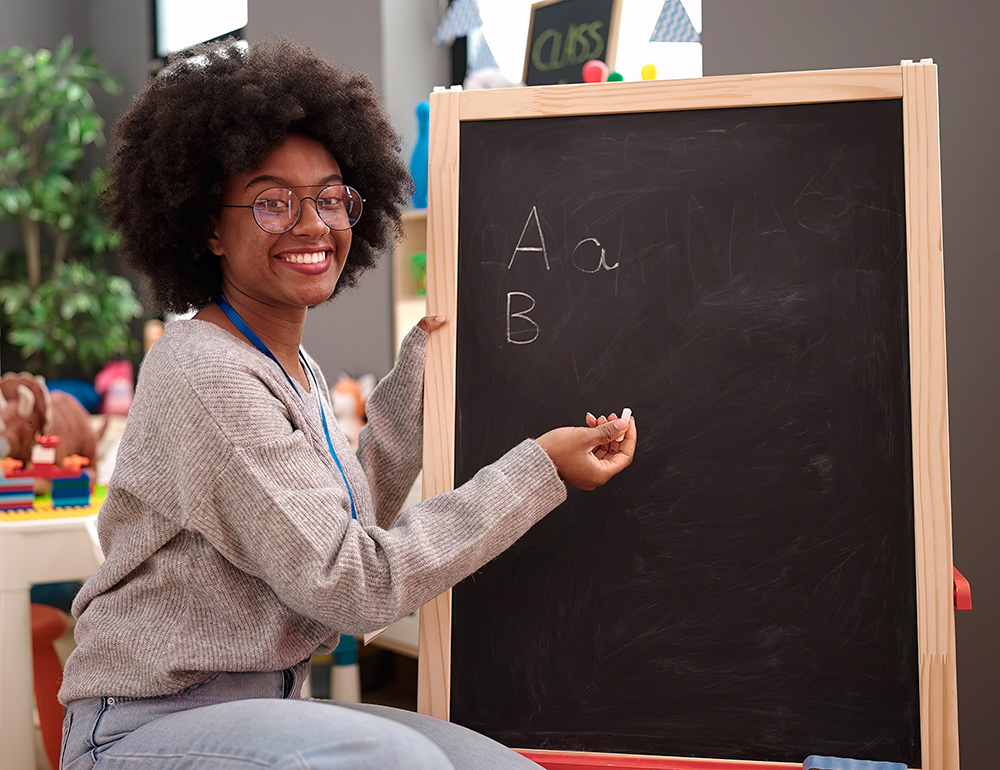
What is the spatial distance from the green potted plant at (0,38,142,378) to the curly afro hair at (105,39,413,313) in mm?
3050

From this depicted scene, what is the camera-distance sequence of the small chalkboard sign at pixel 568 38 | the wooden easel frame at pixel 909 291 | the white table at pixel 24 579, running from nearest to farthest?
1. the wooden easel frame at pixel 909 291
2. the white table at pixel 24 579
3. the small chalkboard sign at pixel 568 38

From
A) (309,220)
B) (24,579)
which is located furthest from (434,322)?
(24,579)

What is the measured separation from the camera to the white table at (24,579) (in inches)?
78.0

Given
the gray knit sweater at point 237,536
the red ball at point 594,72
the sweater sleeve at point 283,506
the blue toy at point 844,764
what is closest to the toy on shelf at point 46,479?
the gray knit sweater at point 237,536

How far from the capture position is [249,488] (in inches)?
43.5

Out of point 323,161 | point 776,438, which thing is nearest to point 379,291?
point 323,161

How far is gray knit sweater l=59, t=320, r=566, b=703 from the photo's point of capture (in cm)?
111

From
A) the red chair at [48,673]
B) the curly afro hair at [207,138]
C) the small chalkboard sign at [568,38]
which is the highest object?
the small chalkboard sign at [568,38]

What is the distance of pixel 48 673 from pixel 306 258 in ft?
5.48

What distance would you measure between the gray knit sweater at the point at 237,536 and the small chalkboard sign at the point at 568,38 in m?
1.59

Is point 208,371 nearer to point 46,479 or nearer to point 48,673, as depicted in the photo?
point 46,479

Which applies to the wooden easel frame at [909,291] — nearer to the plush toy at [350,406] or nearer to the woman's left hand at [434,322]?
the woman's left hand at [434,322]

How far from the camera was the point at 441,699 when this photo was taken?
1.38 meters

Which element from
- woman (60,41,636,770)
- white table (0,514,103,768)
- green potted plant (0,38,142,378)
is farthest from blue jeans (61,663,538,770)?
green potted plant (0,38,142,378)
